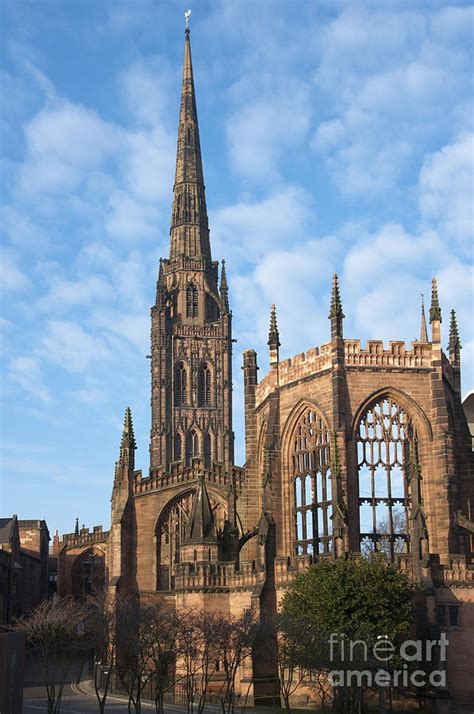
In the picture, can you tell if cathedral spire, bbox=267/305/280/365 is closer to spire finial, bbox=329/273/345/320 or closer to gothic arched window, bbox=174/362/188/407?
spire finial, bbox=329/273/345/320

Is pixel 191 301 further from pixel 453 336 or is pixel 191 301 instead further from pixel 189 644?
pixel 189 644

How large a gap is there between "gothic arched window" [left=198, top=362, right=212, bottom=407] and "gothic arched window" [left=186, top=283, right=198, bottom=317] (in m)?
6.50

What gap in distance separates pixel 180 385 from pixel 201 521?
54.7 m

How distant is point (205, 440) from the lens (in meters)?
107

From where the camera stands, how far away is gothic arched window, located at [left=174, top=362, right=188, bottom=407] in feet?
355

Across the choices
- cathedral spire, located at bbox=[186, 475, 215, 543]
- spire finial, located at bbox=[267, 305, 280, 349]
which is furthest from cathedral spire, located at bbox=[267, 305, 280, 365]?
cathedral spire, located at bbox=[186, 475, 215, 543]

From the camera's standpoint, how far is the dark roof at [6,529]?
85875 mm

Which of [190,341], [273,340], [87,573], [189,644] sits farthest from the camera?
[190,341]

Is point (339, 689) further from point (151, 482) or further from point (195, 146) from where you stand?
point (195, 146)

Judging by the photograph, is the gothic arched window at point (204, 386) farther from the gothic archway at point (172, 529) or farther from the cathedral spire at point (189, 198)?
the gothic archway at point (172, 529)

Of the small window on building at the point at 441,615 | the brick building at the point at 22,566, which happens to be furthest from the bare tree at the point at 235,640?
the brick building at the point at 22,566

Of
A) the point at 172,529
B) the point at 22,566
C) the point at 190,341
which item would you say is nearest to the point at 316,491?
the point at 172,529

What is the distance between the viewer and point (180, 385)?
4281 inches

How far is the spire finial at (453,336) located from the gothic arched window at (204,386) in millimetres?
54748
